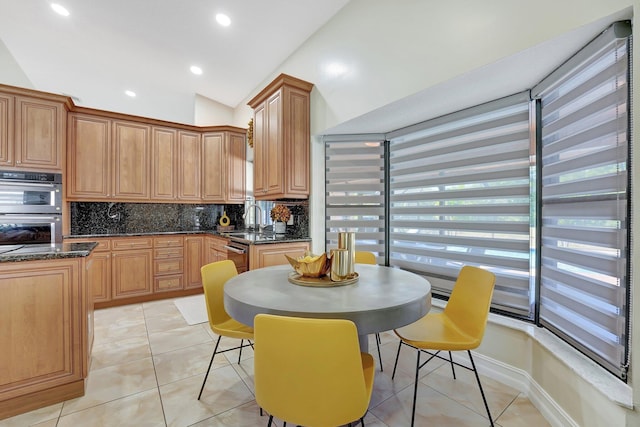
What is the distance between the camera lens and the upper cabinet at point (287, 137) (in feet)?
10.5

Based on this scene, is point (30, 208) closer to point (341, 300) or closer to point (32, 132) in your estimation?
point (32, 132)

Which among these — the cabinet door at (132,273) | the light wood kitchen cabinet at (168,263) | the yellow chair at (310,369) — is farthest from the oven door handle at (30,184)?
the yellow chair at (310,369)

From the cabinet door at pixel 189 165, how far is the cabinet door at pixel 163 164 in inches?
3.3

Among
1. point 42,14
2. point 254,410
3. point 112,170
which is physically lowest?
point 254,410

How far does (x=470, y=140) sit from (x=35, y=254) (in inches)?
125

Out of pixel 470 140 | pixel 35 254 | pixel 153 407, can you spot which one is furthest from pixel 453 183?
pixel 35 254

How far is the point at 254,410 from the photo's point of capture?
5.68ft

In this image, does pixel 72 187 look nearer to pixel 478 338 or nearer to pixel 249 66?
pixel 249 66

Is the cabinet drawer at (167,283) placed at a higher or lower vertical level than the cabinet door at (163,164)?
lower

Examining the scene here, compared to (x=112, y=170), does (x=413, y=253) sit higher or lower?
lower

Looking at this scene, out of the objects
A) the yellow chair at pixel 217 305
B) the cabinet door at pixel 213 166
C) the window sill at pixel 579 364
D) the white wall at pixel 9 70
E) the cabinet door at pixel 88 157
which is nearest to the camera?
the window sill at pixel 579 364

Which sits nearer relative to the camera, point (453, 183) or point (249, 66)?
point (453, 183)

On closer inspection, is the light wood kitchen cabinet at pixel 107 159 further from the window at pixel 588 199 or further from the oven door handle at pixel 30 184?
the window at pixel 588 199

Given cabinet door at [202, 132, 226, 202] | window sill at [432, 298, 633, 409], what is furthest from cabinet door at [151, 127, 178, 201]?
window sill at [432, 298, 633, 409]
